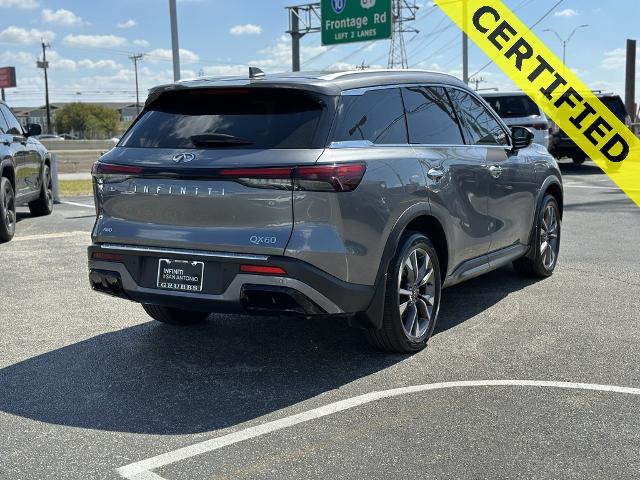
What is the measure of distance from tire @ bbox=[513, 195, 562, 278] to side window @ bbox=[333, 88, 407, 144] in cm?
251

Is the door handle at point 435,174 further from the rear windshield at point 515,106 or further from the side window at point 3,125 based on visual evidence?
the rear windshield at point 515,106

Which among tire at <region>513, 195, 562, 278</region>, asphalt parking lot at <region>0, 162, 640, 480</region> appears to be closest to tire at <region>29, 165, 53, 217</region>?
asphalt parking lot at <region>0, 162, 640, 480</region>

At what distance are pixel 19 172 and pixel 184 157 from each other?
7305 millimetres

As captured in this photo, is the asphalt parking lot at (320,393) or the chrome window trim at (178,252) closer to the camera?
the asphalt parking lot at (320,393)

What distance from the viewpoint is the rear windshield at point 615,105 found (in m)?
21.8

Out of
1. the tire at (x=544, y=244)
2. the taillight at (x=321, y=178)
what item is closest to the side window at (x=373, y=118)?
the taillight at (x=321, y=178)

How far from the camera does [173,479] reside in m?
3.33

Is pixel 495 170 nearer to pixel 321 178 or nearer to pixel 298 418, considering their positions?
pixel 321 178

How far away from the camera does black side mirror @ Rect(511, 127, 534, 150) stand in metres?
6.66

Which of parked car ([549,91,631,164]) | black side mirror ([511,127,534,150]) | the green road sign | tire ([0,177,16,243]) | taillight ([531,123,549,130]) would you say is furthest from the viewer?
the green road sign

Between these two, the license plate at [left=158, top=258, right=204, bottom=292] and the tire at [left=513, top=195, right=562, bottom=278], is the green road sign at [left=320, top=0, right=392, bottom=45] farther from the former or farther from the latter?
the license plate at [left=158, top=258, right=204, bottom=292]

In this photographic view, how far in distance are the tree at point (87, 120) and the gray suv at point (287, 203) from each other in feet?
407

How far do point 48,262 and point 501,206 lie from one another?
16.4 ft

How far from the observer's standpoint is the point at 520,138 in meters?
6.67
